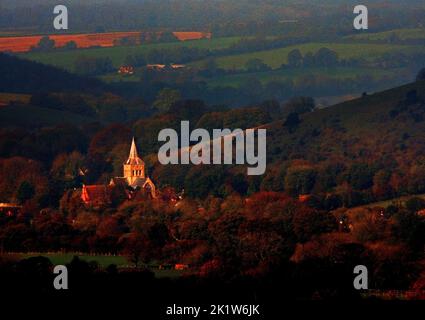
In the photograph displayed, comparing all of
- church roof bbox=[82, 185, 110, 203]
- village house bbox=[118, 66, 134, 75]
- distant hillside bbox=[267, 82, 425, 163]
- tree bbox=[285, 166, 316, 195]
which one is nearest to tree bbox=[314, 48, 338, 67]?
village house bbox=[118, 66, 134, 75]

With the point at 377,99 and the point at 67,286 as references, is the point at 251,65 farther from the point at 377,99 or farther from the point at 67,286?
the point at 67,286

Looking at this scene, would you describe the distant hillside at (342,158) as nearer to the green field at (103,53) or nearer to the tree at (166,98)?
the tree at (166,98)

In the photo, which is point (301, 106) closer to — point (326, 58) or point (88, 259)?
point (326, 58)

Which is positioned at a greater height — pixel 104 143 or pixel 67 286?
pixel 104 143

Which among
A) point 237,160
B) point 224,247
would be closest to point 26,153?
point 237,160

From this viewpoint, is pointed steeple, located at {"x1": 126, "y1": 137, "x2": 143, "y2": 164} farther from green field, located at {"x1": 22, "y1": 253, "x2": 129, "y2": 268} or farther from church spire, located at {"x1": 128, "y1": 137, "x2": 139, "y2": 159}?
green field, located at {"x1": 22, "y1": 253, "x2": 129, "y2": 268}

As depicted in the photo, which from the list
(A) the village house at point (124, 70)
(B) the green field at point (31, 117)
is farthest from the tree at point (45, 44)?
(B) the green field at point (31, 117)
